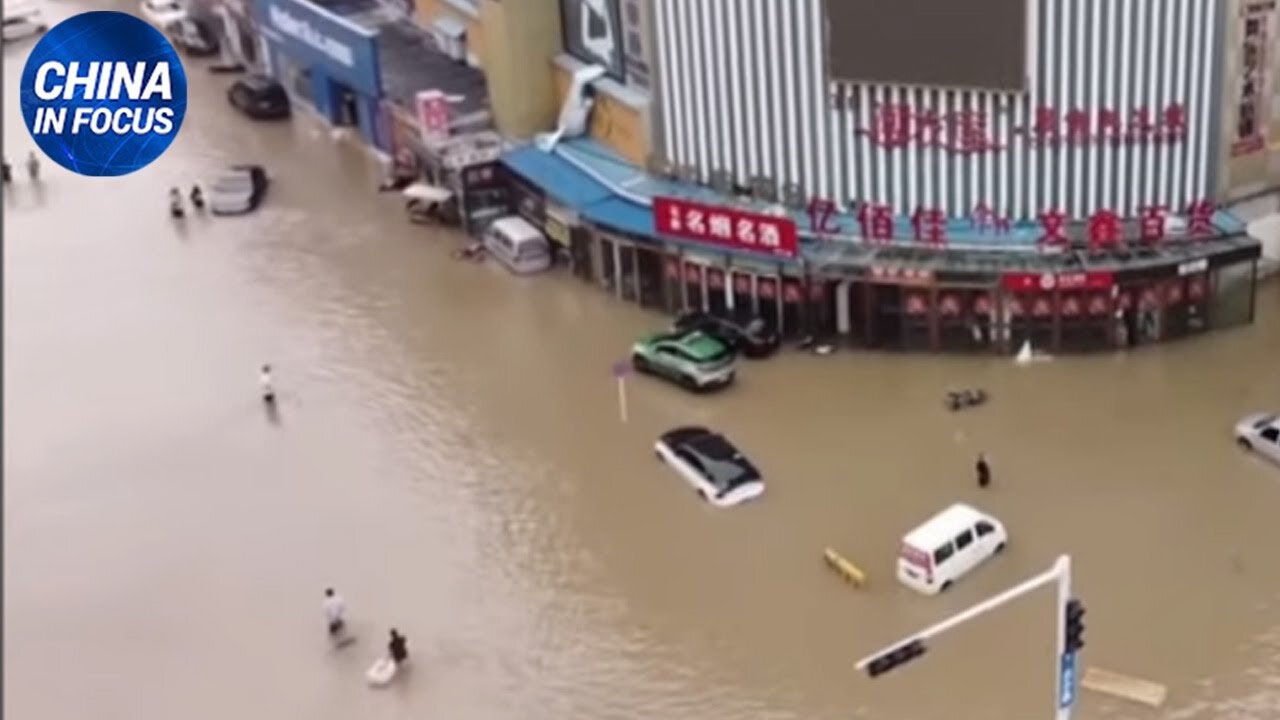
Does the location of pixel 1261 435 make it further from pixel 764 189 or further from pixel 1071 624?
pixel 764 189

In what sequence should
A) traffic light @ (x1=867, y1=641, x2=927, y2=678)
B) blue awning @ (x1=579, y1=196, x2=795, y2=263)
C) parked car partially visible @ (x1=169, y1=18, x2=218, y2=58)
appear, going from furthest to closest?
parked car partially visible @ (x1=169, y1=18, x2=218, y2=58)
blue awning @ (x1=579, y1=196, x2=795, y2=263)
traffic light @ (x1=867, y1=641, x2=927, y2=678)

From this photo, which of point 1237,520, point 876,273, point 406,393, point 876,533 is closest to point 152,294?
point 406,393

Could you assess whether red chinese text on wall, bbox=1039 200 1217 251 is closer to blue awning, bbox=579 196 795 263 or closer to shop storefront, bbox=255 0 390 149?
blue awning, bbox=579 196 795 263

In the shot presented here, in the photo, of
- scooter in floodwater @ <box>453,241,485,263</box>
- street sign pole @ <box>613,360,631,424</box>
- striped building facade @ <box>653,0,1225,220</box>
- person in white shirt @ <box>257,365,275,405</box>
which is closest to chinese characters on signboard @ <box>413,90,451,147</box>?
scooter in floodwater @ <box>453,241,485,263</box>

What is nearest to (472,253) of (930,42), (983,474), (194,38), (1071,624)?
(930,42)

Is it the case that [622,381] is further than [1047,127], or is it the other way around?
Answer: [622,381]

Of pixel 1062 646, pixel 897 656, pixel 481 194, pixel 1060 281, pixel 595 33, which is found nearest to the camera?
pixel 897 656
